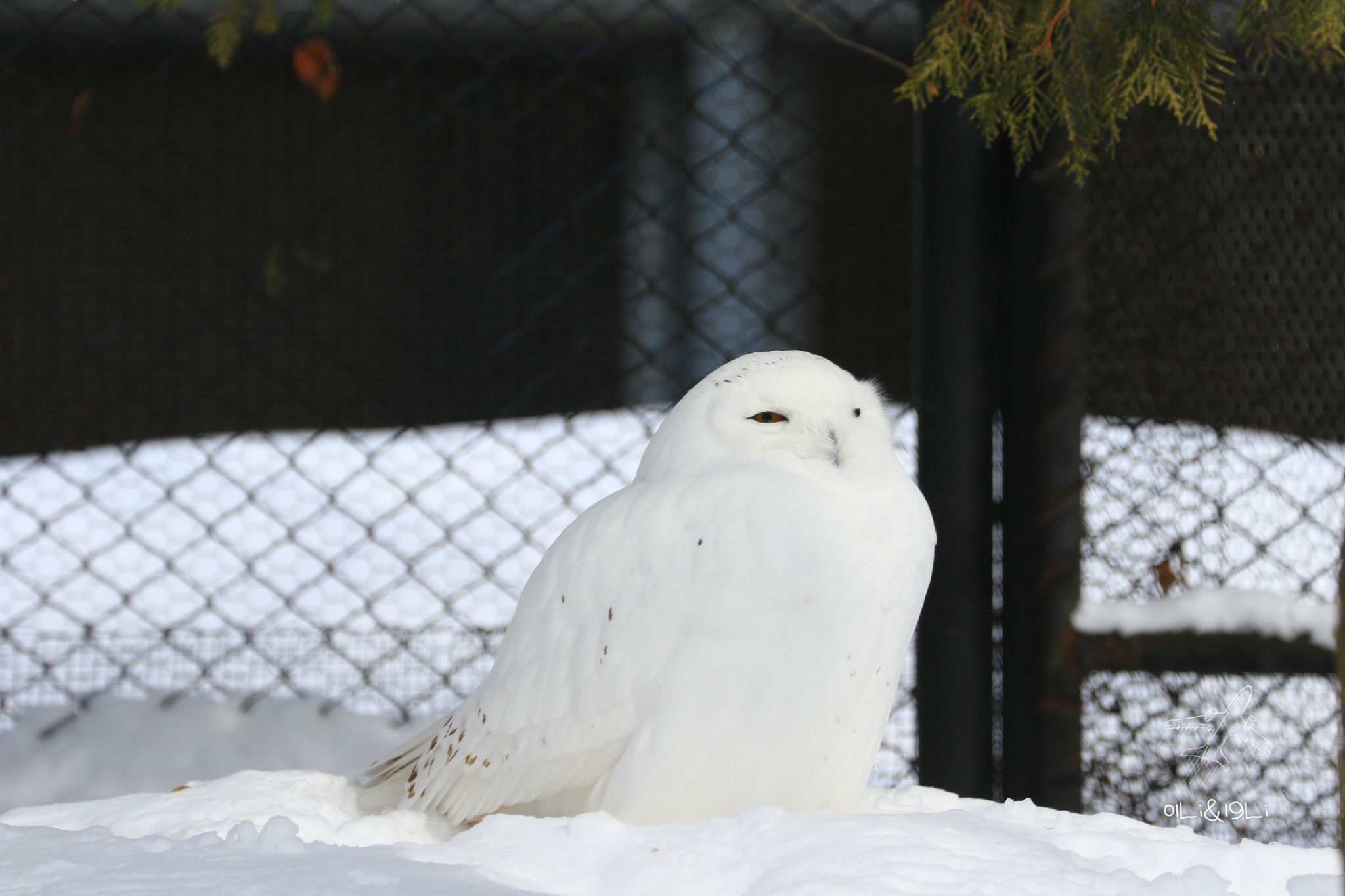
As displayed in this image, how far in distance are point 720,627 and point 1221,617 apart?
92cm

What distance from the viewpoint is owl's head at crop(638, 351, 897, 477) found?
115 centimetres


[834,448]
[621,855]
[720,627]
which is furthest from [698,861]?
[834,448]

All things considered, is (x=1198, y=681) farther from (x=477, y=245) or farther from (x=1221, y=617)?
(x=477, y=245)

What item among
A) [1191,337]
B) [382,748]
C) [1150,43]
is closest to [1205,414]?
[1191,337]

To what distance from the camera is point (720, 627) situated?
1057mm

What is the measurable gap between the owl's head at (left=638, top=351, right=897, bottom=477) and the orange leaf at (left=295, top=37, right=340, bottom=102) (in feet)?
3.29

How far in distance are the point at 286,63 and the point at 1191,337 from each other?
1515mm

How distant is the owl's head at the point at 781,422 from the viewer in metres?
1.15

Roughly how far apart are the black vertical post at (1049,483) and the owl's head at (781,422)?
19.0 inches

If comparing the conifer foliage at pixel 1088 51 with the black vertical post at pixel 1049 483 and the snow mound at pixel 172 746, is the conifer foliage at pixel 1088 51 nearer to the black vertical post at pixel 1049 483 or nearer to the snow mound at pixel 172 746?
the black vertical post at pixel 1049 483

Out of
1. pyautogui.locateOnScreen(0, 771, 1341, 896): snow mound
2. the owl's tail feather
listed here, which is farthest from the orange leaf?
pyautogui.locateOnScreen(0, 771, 1341, 896): snow mound

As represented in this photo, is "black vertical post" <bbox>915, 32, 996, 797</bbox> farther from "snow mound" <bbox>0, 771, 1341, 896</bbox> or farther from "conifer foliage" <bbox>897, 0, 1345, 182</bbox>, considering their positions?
"snow mound" <bbox>0, 771, 1341, 896</bbox>

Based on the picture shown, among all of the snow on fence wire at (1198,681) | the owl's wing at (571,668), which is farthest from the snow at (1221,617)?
the owl's wing at (571,668)

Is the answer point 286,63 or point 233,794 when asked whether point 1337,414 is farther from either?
point 286,63
